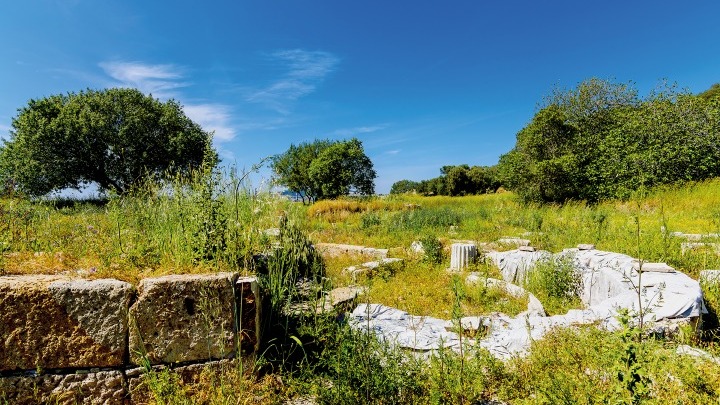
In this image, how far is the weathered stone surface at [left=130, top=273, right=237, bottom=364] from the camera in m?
2.52

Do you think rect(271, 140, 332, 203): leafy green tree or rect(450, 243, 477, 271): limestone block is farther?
rect(271, 140, 332, 203): leafy green tree

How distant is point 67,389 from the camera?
2.51 m

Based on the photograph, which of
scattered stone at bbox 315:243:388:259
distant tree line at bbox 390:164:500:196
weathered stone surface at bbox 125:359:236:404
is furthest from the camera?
distant tree line at bbox 390:164:500:196

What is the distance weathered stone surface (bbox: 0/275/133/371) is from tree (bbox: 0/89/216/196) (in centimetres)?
2098

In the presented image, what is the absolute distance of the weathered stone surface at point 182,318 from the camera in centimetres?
252

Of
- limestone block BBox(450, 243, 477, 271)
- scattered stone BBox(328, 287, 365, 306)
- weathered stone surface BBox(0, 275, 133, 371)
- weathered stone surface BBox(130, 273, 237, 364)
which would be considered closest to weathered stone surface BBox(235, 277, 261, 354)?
weathered stone surface BBox(130, 273, 237, 364)

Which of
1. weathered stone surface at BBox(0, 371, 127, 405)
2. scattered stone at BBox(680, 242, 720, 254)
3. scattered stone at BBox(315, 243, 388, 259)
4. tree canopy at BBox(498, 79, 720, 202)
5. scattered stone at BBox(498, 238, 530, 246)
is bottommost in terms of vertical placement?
weathered stone surface at BBox(0, 371, 127, 405)

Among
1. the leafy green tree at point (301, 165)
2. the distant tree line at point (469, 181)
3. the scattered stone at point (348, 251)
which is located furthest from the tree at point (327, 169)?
the scattered stone at point (348, 251)

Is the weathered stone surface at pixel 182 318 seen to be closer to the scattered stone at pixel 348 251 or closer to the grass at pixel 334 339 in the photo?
the grass at pixel 334 339

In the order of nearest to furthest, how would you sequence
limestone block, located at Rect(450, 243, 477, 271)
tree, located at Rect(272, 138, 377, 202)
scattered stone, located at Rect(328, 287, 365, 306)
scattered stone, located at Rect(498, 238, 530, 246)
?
scattered stone, located at Rect(328, 287, 365, 306), limestone block, located at Rect(450, 243, 477, 271), scattered stone, located at Rect(498, 238, 530, 246), tree, located at Rect(272, 138, 377, 202)

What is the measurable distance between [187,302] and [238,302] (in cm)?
35

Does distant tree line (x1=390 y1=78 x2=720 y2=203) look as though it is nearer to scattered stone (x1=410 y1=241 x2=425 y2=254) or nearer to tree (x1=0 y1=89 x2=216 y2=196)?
scattered stone (x1=410 y1=241 x2=425 y2=254)

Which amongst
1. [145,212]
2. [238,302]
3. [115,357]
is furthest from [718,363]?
[145,212]

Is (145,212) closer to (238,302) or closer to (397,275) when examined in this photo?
(238,302)
